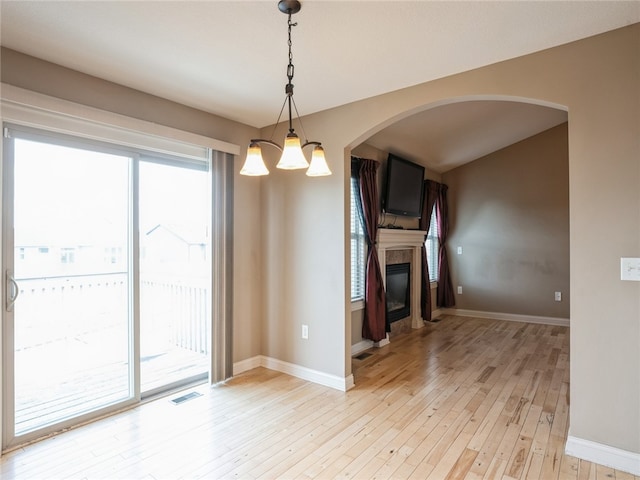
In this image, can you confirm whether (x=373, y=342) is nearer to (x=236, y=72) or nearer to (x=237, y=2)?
(x=236, y=72)

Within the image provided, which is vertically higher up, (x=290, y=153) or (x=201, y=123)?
(x=201, y=123)

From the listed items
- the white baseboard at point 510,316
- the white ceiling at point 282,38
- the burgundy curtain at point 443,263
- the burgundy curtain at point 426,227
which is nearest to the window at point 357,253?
the white ceiling at point 282,38

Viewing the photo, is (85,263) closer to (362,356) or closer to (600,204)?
(362,356)

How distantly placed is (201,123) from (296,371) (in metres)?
2.61

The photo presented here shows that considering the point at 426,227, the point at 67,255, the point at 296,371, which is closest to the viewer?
the point at 67,255

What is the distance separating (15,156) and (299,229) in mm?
2244

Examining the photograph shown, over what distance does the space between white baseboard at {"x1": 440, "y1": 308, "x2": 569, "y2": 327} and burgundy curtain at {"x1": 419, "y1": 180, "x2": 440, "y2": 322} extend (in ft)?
3.28

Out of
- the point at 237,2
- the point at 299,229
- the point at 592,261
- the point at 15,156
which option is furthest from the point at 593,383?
the point at 15,156

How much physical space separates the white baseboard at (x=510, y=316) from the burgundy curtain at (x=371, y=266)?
278cm

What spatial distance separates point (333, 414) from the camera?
275 cm

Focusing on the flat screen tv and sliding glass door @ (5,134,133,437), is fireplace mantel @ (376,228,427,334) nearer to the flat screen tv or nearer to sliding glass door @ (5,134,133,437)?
the flat screen tv

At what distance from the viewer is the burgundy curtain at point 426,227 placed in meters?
5.69

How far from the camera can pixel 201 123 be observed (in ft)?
10.9

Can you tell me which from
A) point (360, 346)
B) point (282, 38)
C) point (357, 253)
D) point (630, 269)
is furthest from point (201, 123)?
point (630, 269)
